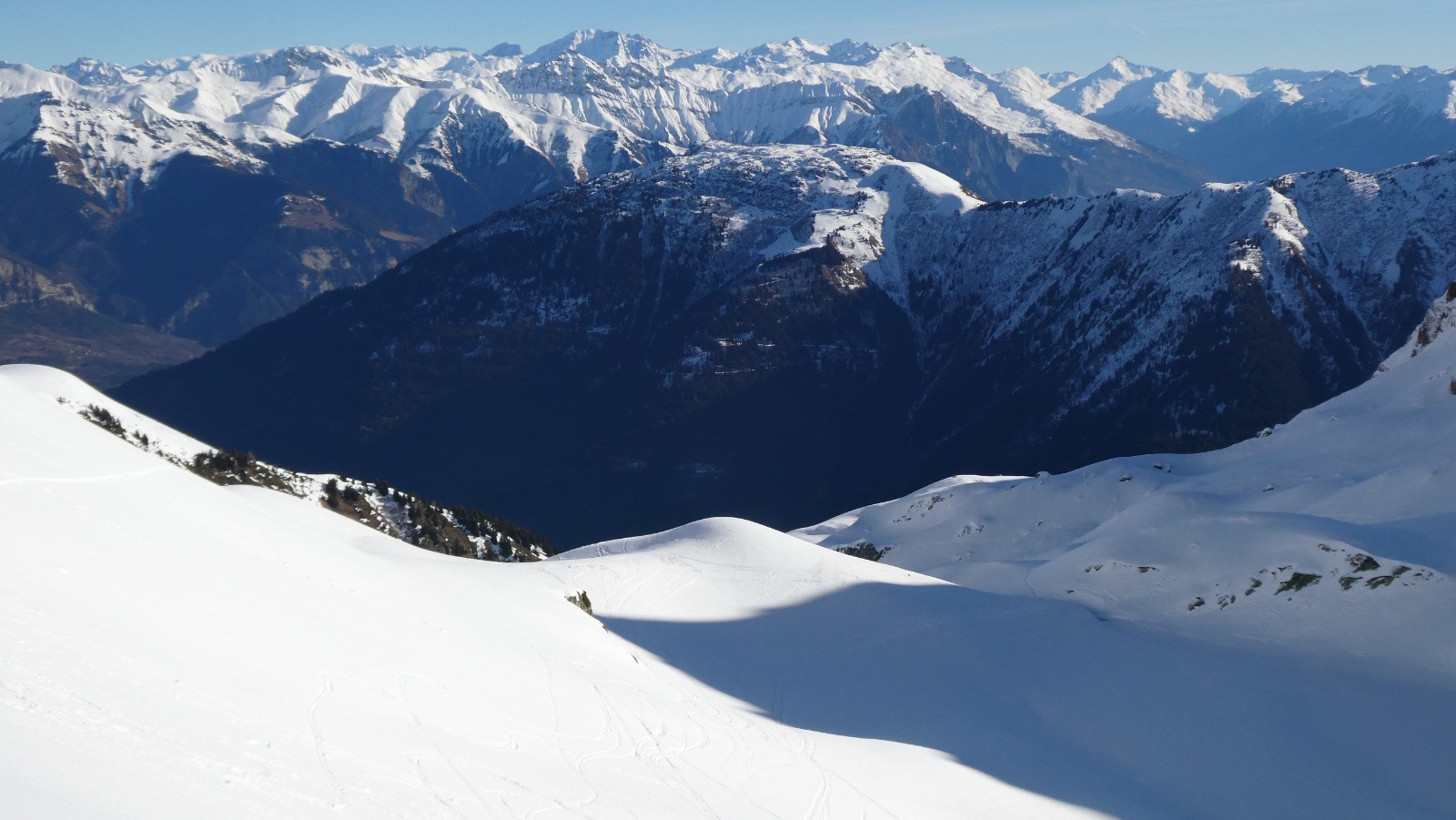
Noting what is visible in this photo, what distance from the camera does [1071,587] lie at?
53719 millimetres

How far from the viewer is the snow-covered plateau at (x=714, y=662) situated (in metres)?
19.6

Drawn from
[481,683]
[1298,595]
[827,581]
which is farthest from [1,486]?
[1298,595]

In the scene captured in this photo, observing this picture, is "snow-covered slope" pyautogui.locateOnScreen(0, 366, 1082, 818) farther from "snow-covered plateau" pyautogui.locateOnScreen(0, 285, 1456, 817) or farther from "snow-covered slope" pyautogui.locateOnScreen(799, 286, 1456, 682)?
"snow-covered slope" pyautogui.locateOnScreen(799, 286, 1456, 682)

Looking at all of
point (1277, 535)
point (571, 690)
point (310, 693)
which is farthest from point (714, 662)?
point (1277, 535)

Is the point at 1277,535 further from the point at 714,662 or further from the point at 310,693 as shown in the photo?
the point at 310,693

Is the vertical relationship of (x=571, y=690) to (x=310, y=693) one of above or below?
below

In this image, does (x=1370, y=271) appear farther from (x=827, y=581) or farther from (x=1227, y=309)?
(x=827, y=581)

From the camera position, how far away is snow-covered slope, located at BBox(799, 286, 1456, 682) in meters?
39.5

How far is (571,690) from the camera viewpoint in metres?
30.6

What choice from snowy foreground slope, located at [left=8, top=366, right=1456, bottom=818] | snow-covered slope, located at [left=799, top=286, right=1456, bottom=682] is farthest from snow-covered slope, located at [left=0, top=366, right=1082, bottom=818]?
snow-covered slope, located at [left=799, top=286, right=1456, bottom=682]

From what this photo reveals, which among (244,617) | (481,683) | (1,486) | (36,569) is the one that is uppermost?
(1,486)

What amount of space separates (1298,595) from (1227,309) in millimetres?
154188

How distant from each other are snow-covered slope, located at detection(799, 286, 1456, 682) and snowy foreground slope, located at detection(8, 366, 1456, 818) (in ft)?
7.55

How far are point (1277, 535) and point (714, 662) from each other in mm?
26016
